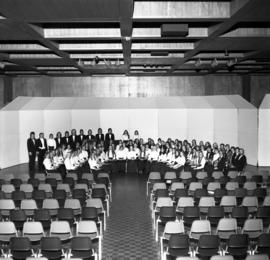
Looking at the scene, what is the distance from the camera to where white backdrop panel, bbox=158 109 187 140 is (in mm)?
27125

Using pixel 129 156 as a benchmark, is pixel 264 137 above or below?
above

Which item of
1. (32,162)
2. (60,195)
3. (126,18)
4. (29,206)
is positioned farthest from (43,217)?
(32,162)

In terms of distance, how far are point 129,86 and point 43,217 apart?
2078cm

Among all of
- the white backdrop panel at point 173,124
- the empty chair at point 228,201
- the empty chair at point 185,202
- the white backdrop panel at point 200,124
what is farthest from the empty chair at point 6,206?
the white backdrop panel at point 200,124

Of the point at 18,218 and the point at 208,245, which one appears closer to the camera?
the point at 208,245

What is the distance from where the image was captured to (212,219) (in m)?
11.6

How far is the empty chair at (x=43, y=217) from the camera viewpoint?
37.2ft

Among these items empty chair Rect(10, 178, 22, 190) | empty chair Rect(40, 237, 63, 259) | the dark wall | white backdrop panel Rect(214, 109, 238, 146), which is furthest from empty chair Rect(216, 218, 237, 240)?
the dark wall

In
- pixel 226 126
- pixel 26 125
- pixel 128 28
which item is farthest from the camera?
pixel 226 126

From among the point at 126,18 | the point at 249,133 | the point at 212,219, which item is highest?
the point at 126,18

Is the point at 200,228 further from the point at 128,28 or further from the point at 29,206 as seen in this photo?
the point at 128,28

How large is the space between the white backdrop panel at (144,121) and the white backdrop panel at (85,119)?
2207 millimetres

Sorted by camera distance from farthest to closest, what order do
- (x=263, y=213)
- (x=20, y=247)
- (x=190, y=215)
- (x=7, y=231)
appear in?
(x=263, y=213) < (x=190, y=215) < (x=7, y=231) < (x=20, y=247)

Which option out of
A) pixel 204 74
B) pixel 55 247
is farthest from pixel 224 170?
pixel 204 74
